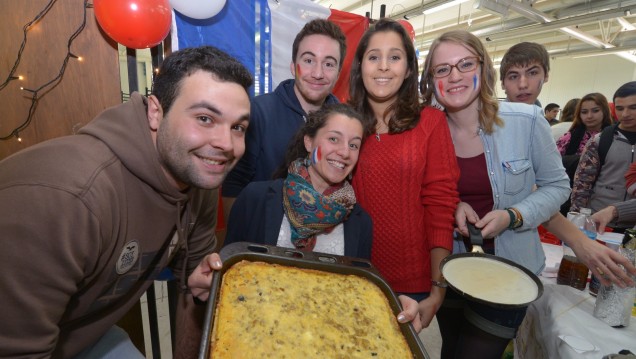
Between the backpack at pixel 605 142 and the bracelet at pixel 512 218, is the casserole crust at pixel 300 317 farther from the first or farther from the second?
the backpack at pixel 605 142

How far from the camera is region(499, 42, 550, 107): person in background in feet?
6.79

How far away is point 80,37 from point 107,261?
6.25ft

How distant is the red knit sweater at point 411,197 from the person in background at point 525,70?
1.10m

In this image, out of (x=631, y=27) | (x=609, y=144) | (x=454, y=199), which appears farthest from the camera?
(x=631, y=27)

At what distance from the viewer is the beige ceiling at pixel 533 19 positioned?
5.11m

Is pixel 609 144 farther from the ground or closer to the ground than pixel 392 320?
farther from the ground

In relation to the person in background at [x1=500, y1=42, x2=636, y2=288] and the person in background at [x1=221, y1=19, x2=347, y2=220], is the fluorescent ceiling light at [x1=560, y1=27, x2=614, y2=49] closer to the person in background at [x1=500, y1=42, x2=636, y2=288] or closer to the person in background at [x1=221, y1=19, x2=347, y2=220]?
the person in background at [x1=500, y1=42, x2=636, y2=288]

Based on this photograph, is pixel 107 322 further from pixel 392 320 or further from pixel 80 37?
pixel 80 37

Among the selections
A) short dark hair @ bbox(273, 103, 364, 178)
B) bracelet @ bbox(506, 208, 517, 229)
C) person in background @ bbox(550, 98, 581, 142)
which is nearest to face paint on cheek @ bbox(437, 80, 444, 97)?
short dark hair @ bbox(273, 103, 364, 178)

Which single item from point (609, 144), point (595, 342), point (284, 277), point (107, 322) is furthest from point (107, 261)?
point (609, 144)

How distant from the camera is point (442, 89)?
153 cm

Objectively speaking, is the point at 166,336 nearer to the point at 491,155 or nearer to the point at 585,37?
the point at 491,155

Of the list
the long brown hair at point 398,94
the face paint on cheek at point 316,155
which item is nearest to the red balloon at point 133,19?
the long brown hair at point 398,94

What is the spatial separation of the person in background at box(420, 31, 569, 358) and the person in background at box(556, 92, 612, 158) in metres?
2.70
